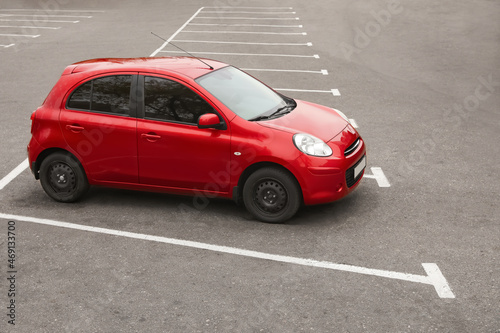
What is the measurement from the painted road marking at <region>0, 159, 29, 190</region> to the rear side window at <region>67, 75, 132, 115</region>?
1.66m

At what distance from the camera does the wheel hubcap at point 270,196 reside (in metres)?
6.68

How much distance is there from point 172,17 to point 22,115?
16.5 meters

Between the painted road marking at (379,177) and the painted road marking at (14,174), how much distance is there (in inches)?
188

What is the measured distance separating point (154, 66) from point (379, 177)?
3292mm

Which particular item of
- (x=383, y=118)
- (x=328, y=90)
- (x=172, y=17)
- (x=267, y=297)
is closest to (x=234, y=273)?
(x=267, y=297)

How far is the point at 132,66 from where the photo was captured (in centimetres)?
724

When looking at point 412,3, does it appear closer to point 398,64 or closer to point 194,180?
point 398,64

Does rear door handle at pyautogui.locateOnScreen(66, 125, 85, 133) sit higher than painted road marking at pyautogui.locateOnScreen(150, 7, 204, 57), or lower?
higher

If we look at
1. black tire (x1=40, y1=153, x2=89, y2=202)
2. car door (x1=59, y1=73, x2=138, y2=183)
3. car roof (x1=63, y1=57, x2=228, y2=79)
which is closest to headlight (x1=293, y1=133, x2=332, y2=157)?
car roof (x1=63, y1=57, x2=228, y2=79)

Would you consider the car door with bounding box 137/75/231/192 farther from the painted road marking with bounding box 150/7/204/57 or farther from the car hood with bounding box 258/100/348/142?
the painted road marking with bounding box 150/7/204/57

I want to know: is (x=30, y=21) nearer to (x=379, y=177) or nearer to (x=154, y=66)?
(x=154, y=66)

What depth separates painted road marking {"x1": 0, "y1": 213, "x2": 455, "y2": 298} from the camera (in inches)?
218

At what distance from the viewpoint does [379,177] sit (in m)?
8.20

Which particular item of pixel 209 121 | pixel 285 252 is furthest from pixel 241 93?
pixel 285 252
